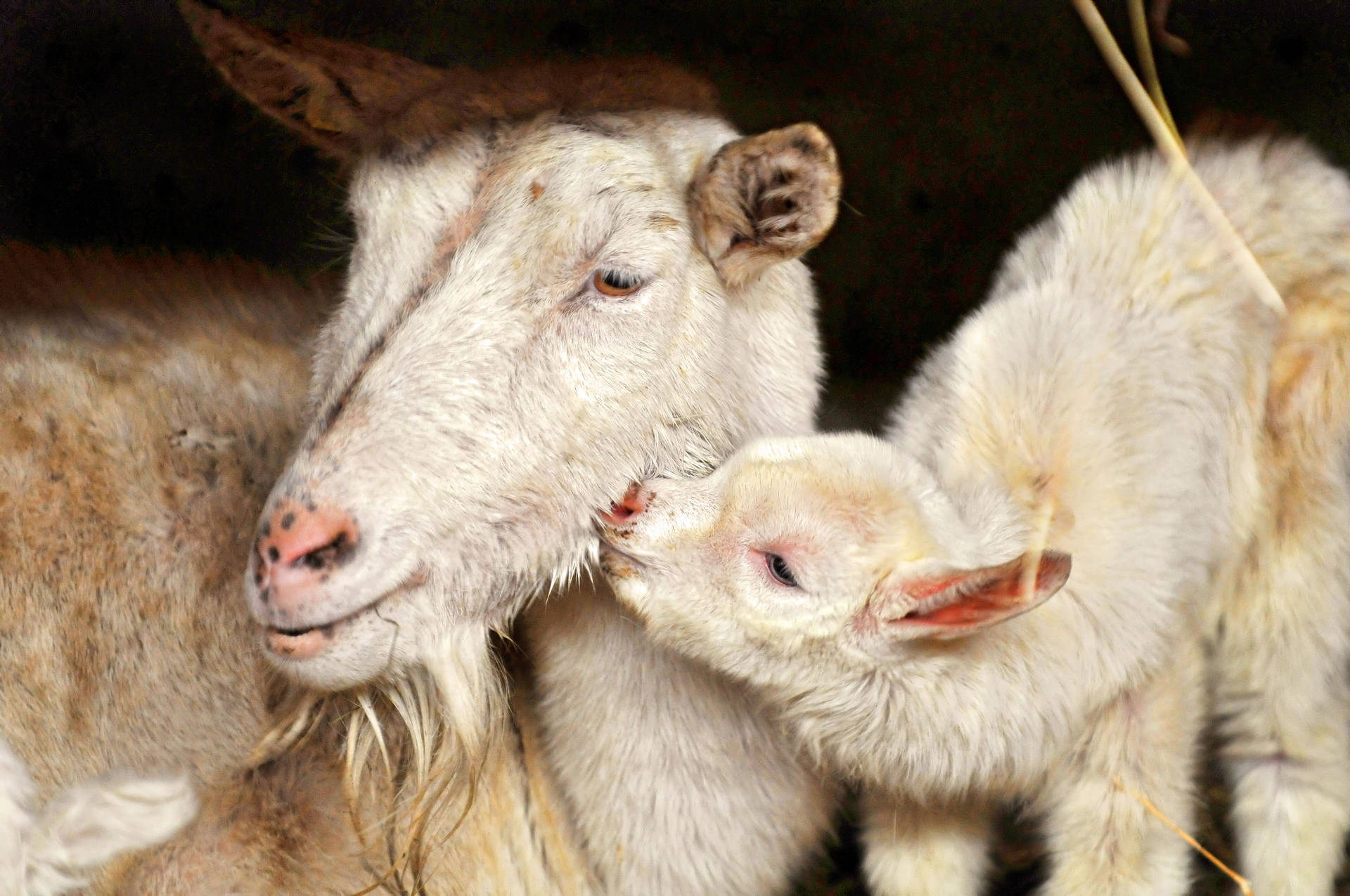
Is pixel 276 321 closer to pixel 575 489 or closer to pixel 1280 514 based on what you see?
pixel 575 489

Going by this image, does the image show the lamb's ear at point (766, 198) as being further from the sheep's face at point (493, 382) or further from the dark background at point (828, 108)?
the dark background at point (828, 108)

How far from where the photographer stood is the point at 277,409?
263 cm

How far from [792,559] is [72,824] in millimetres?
1227

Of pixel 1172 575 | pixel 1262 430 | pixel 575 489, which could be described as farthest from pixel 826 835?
pixel 1262 430

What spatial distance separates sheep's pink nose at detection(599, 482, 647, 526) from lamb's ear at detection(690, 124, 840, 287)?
44 cm

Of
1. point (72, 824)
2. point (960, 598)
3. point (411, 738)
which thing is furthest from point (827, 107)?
point (72, 824)

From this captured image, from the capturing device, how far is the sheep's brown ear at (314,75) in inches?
87.1

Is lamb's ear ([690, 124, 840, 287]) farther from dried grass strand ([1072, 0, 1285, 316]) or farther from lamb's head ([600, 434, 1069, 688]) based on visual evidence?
dried grass strand ([1072, 0, 1285, 316])

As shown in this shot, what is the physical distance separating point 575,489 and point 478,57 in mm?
1500

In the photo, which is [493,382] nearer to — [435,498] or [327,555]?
[435,498]

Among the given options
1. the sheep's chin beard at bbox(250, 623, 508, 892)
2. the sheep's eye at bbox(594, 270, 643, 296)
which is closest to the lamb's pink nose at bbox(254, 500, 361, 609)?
the sheep's chin beard at bbox(250, 623, 508, 892)

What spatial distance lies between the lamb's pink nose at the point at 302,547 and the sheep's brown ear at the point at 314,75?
2.58 ft

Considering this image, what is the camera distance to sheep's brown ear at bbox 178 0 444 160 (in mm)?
2213

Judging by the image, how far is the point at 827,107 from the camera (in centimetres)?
349
